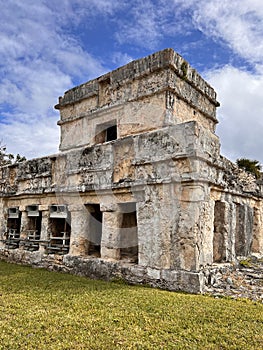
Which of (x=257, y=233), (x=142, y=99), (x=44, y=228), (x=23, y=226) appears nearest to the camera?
(x=44, y=228)

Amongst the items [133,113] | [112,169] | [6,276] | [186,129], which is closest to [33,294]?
[6,276]

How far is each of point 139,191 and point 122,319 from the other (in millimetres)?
2686

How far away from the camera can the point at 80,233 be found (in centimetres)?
696

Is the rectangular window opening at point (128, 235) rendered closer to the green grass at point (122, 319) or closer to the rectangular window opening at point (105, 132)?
the green grass at point (122, 319)

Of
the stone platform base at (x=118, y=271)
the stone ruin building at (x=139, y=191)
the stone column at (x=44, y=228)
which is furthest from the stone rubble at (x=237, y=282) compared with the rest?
the stone column at (x=44, y=228)

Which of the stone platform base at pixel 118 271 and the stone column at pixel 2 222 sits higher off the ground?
the stone column at pixel 2 222

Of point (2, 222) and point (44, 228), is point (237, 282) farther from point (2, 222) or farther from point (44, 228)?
point (2, 222)

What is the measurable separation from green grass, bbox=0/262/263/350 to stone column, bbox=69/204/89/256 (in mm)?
1652

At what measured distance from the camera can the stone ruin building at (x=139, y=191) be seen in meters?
5.27

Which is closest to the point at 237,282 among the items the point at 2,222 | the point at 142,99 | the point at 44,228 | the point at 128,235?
the point at 128,235

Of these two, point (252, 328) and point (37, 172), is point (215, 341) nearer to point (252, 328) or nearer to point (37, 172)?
point (252, 328)

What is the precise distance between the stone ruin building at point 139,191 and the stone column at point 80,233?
2 cm

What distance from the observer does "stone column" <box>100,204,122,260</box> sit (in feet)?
20.4

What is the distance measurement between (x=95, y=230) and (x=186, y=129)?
13.5 feet
